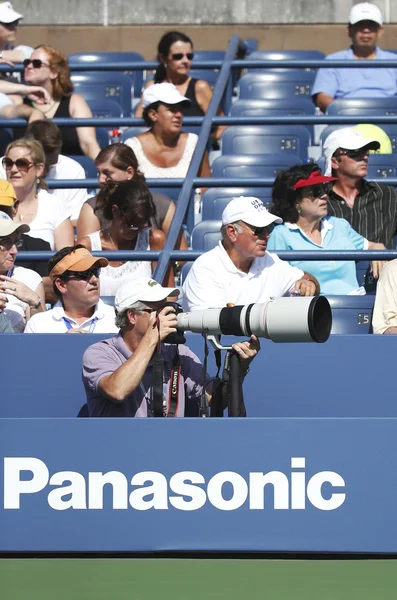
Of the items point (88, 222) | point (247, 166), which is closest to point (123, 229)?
point (88, 222)

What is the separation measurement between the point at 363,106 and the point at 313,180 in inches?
97.3

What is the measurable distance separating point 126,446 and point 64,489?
282 mm

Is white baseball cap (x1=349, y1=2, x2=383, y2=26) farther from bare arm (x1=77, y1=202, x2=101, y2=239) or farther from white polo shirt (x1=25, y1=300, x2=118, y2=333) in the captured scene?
white polo shirt (x1=25, y1=300, x2=118, y2=333)

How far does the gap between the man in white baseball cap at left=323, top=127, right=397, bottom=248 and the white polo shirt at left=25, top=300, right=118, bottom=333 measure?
73.7 inches

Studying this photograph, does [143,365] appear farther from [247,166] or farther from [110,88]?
[110,88]

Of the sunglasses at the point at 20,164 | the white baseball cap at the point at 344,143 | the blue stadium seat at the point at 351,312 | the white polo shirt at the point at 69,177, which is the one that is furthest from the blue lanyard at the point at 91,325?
the white baseball cap at the point at 344,143

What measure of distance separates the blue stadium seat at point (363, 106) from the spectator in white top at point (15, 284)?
3.37 meters

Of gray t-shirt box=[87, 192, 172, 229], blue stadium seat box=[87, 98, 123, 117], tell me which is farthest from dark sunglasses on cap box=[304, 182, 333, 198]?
blue stadium seat box=[87, 98, 123, 117]

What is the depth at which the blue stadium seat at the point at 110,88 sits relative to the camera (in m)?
10.4

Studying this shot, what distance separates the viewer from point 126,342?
5.40 m

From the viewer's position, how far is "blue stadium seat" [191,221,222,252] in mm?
7562

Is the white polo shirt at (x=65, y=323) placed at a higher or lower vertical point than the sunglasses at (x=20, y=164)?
lower

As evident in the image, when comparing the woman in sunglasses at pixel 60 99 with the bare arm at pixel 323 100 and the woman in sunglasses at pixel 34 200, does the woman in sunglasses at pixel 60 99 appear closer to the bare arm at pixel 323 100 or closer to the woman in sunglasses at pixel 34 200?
the woman in sunglasses at pixel 34 200

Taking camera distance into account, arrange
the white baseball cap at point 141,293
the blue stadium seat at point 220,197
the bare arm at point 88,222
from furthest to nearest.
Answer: the blue stadium seat at point 220,197 < the bare arm at point 88,222 < the white baseball cap at point 141,293
